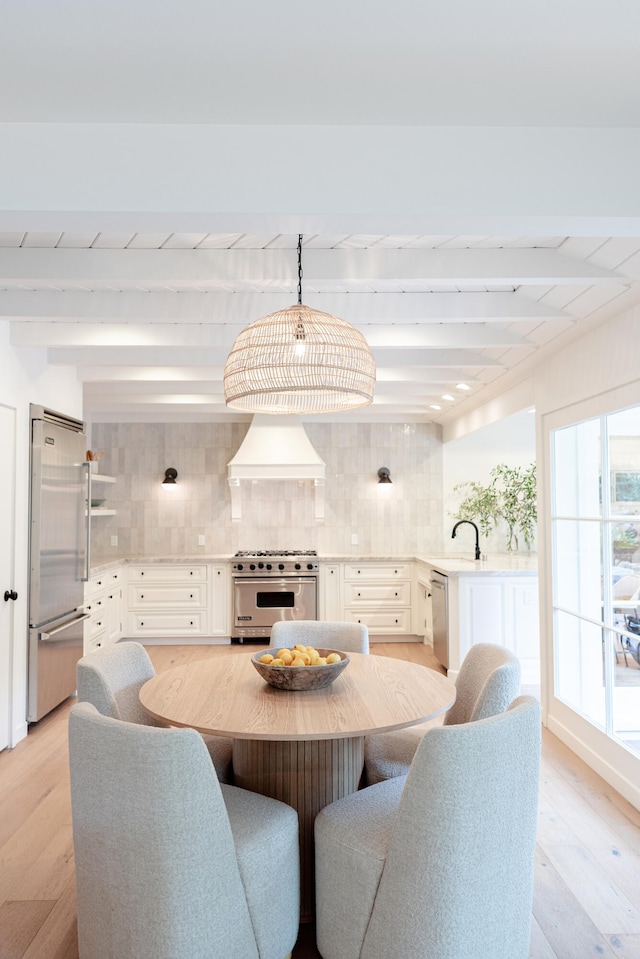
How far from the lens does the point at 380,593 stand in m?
6.57

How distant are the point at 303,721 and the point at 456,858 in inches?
23.3

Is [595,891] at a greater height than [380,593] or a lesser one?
lesser

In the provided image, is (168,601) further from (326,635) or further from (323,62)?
(323,62)

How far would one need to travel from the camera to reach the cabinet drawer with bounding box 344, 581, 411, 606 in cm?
657

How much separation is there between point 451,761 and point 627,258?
1.91 metres

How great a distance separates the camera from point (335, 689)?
2410mm

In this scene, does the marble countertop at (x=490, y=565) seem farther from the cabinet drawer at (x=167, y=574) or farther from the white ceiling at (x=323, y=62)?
the white ceiling at (x=323, y=62)

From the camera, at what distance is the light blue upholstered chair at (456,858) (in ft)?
5.19

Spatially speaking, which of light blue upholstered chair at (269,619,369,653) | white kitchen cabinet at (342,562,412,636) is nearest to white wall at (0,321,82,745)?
light blue upholstered chair at (269,619,369,653)

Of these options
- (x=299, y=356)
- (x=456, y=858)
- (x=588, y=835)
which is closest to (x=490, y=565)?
(x=588, y=835)

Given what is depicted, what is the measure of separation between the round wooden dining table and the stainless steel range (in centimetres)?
385

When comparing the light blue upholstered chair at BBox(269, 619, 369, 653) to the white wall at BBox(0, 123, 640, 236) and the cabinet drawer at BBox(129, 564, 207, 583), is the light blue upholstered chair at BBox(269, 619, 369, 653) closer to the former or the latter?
the white wall at BBox(0, 123, 640, 236)

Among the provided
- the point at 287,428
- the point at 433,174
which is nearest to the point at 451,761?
the point at 433,174

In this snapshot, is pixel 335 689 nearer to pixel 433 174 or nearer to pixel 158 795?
pixel 158 795
